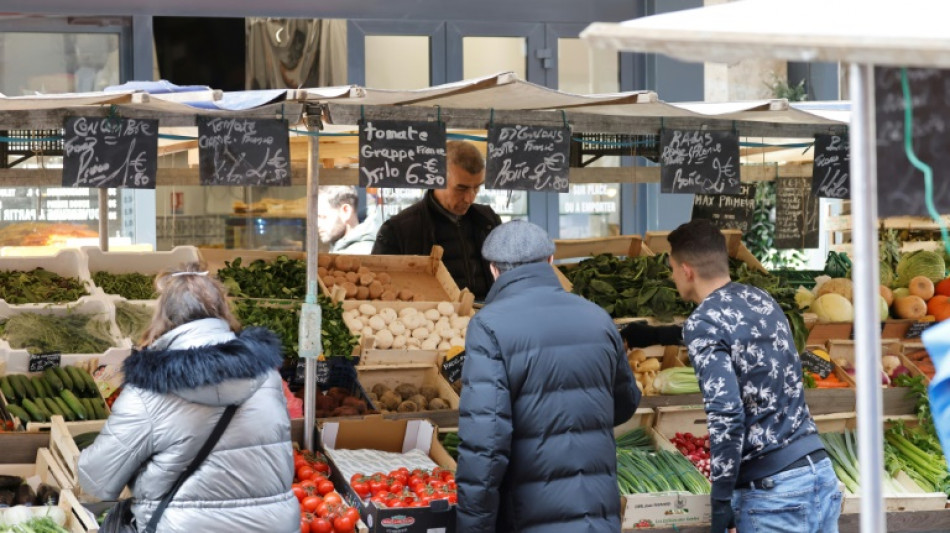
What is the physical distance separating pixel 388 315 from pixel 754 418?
262cm

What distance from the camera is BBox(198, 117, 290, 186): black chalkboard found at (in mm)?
5223

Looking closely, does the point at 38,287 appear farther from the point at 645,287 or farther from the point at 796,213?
the point at 796,213

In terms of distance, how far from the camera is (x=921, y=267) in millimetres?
8031

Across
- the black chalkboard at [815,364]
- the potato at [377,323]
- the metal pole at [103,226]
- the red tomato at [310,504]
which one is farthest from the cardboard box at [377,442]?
the metal pole at [103,226]

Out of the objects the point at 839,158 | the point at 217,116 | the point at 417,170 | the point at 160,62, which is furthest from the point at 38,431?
the point at 160,62

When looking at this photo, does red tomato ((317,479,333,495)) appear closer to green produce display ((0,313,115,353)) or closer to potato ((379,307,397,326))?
potato ((379,307,397,326))

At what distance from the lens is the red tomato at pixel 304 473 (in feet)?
17.1

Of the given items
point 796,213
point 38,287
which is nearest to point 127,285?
point 38,287

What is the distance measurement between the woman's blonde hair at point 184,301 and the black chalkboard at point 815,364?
3.71m

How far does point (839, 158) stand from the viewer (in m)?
6.40

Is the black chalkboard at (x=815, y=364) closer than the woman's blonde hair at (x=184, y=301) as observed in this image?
No

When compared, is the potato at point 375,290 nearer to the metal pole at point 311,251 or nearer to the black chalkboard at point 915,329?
the metal pole at point 311,251

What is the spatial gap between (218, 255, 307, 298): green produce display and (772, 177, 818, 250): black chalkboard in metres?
3.54

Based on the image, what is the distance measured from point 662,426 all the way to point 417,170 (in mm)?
2019
